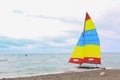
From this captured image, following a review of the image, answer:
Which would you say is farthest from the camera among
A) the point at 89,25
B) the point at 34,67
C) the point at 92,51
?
the point at 34,67

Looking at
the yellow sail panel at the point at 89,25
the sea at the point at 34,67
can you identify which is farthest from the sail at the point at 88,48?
the sea at the point at 34,67

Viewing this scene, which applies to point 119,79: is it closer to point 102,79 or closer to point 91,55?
point 102,79

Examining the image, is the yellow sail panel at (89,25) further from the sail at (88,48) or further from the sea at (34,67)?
the sea at (34,67)

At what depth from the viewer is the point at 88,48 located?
30719 mm

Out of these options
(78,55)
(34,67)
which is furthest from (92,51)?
(34,67)

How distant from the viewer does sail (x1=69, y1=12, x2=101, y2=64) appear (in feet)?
100

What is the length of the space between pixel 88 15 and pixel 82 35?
2.28 meters

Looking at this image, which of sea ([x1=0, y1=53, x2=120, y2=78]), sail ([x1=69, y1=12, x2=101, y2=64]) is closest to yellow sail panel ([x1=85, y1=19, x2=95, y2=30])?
sail ([x1=69, y1=12, x2=101, y2=64])

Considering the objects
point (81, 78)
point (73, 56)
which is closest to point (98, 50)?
point (73, 56)

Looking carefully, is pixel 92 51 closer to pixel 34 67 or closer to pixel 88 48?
pixel 88 48

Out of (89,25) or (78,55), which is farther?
(89,25)

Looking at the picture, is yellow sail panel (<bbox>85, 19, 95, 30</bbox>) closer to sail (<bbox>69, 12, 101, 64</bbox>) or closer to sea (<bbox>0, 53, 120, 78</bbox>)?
sail (<bbox>69, 12, 101, 64</bbox>)

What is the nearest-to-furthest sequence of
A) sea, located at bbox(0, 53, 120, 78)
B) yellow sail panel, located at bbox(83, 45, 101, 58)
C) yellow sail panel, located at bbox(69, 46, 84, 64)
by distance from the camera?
yellow sail panel, located at bbox(83, 45, 101, 58) → yellow sail panel, located at bbox(69, 46, 84, 64) → sea, located at bbox(0, 53, 120, 78)

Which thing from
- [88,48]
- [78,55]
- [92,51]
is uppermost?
[88,48]
